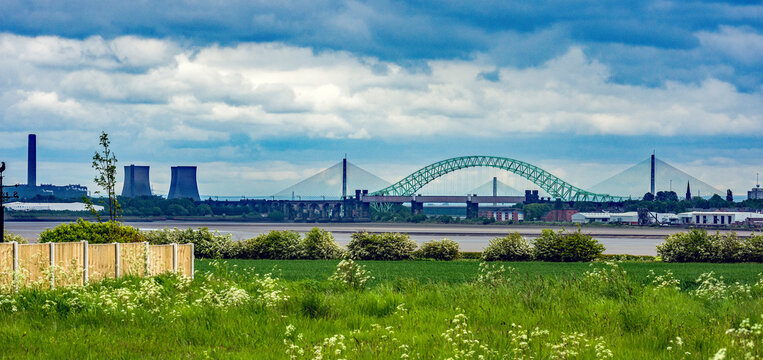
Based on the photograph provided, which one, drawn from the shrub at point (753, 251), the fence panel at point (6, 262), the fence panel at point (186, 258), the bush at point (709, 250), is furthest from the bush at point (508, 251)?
the fence panel at point (6, 262)

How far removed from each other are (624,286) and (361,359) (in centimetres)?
766

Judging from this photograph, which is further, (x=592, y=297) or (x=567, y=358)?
(x=592, y=297)

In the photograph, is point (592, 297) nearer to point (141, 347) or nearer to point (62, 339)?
point (141, 347)

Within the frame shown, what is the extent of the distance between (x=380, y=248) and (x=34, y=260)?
23849mm

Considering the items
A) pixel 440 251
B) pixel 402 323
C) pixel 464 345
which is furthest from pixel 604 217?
pixel 464 345

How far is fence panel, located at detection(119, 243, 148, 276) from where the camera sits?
20.6 m

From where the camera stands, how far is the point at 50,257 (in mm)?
19312

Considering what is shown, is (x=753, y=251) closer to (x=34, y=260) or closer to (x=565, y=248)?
(x=565, y=248)

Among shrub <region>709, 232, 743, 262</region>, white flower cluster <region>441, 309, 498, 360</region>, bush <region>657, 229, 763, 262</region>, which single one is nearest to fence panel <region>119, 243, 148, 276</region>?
white flower cluster <region>441, 309, 498, 360</region>

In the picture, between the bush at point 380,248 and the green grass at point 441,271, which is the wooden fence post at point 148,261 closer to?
the green grass at point 441,271

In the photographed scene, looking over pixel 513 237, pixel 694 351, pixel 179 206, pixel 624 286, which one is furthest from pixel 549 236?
pixel 179 206

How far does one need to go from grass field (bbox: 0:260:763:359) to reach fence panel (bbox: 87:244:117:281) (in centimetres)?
621

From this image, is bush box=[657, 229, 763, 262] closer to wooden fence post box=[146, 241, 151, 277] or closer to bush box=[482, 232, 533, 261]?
bush box=[482, 232, 533, 261]

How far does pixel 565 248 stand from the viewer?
131 feet
